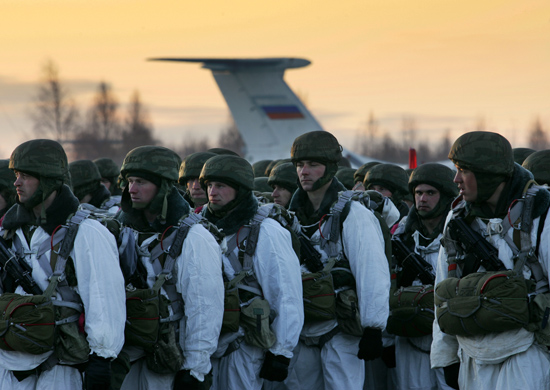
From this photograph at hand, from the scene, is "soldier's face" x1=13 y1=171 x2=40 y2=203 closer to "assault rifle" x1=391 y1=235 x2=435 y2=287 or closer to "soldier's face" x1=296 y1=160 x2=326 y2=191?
"soldier's face" x1=296 y1=160 x2=326 y2=191

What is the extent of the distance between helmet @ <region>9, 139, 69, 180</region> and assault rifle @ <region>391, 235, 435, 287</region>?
3331 mm

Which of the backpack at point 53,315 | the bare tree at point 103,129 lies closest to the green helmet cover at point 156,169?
the backpack at point 53,315

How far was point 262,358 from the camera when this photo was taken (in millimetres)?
5645

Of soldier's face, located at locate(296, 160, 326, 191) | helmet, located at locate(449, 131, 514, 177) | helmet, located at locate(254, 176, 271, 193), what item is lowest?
helmet, located at locate(254, 176, 271, 193)

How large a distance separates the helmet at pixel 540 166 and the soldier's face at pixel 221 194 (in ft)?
11.6

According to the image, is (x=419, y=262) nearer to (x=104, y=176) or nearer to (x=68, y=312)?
(x=68, y=312)

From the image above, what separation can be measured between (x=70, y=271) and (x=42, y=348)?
507 millimetres

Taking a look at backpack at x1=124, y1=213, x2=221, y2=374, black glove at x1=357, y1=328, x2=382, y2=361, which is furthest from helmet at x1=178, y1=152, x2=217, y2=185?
black glove at x1=357, y1=328, x2=382, y2=361

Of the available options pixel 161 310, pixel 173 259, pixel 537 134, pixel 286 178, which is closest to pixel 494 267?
pixel 173 259

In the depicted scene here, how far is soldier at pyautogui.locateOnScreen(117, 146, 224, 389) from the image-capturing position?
4.99 m

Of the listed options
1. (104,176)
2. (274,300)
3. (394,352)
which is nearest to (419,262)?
(394,352)

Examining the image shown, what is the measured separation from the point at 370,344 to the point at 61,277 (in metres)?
2.53

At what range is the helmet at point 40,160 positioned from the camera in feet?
15.9

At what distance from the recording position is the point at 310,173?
21.1 ft
